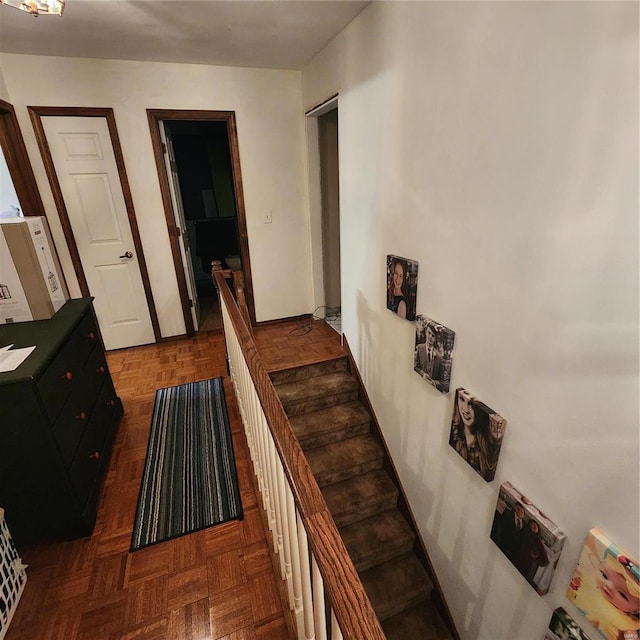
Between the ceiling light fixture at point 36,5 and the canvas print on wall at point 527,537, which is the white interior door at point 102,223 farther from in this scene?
the canvas print on wall at point 527,537

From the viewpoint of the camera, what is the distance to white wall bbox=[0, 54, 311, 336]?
264 centimetres

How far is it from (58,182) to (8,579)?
2.71m

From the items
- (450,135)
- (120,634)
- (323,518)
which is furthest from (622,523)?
(120,634)

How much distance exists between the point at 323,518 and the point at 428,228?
4.18 ft

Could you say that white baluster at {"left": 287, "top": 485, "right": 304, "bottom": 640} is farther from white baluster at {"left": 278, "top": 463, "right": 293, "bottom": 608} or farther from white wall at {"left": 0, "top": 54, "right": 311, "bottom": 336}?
white wall at {"left": 0, "top": 54, "right": 311, "bottom": 336}

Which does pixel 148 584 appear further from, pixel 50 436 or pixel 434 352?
pixel 434 352

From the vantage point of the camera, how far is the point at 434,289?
1.60 metres

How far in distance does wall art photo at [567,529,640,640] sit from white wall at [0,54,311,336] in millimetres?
3011

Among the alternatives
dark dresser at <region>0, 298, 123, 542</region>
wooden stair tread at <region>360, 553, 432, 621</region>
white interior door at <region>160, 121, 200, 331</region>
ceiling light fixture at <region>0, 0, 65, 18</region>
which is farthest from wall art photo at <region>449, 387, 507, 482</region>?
white interior door at <region>160, 121, 200, 331</region>

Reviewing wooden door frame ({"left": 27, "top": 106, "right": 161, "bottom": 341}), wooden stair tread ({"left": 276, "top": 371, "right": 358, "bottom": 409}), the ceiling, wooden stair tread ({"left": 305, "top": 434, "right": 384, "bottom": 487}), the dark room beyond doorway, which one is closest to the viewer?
the ceiling

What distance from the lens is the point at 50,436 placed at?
148 cm

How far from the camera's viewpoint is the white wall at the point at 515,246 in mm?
874

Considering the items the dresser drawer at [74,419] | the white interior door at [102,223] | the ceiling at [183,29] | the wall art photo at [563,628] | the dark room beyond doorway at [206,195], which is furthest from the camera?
the dark room beyond doorway at [206,195]

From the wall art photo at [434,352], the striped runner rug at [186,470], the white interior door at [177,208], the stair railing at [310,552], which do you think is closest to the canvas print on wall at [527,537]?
the wall art photo at [434,352]
